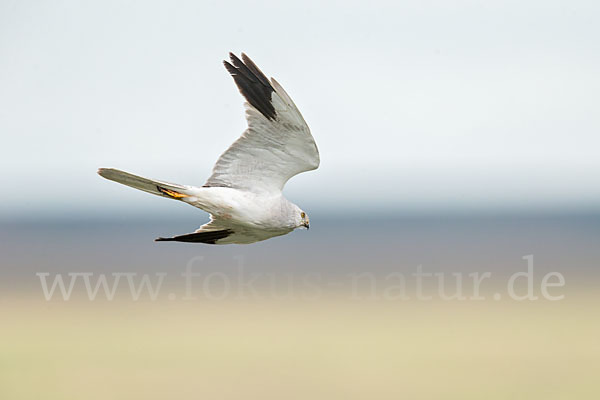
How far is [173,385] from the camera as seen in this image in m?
30.5

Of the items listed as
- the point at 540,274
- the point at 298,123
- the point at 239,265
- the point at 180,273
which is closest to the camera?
the point at 298,123

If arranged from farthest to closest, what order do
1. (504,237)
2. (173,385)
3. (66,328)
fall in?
1. (504,237)
2. (66,328)
3. (173,385)

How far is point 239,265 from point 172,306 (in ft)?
98.2

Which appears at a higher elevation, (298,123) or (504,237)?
(504,237)

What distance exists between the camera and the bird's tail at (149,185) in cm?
1136

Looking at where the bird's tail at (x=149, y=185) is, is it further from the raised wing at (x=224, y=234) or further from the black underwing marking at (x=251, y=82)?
the black underwing marking at (x=251, y=82)

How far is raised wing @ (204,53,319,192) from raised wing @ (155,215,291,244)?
1.65 ft

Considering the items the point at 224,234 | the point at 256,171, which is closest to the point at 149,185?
the point at 256,171

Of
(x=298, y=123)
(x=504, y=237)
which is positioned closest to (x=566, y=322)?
(x=298, y=123)

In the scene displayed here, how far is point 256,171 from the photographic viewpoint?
39.8 ft

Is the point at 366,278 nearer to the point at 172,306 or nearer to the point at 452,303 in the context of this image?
the point at 452,303

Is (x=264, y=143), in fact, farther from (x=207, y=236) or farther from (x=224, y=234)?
(x=207, y=236)

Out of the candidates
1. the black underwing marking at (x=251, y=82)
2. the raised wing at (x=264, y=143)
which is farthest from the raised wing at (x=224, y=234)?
the black underwing marking at (x=251, y=82)

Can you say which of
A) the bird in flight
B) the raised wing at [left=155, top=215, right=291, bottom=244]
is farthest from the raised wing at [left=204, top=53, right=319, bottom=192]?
the raised wing at [left=155, top=215, right=291, bottom=244]
